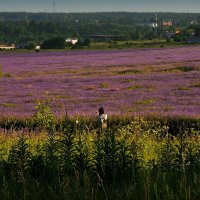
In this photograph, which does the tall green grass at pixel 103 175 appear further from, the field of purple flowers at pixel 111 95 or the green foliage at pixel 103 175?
the field of purple flowers at pixel 111 95

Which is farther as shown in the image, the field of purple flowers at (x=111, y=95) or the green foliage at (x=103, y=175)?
the field of purple flowers at (x=111, y=95)

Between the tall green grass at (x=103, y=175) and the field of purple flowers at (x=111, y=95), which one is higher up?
the tall green grass at (x=103, y=175)

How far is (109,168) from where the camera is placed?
857 cm

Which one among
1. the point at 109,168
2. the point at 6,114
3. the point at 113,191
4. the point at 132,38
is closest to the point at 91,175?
the point at 109,168

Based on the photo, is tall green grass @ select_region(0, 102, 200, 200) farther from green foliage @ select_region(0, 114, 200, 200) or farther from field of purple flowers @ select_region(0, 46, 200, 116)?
field of purple flowers @ select_region(0, 46, 200, 116)

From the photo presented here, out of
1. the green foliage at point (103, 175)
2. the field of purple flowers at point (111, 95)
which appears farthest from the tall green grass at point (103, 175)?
the field of purple flowers at point (111, 95)

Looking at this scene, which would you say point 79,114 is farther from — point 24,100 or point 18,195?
point 18,195

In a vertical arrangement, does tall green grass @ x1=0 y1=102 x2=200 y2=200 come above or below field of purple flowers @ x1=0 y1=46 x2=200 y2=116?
above

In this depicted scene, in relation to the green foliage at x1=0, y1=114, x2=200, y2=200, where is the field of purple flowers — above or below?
below

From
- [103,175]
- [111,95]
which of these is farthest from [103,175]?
[111,95]

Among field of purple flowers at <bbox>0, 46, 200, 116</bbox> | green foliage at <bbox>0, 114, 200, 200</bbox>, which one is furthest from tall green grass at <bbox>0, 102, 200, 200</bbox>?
field of purple flowers at <bbox>0, 46, 200, 116</bbox>

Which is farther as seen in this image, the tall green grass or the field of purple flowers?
the field of purple flowers

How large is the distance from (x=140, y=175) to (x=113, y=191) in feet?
2.57

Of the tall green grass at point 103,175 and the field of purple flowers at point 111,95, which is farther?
the field of purple flowers at point 111,95
